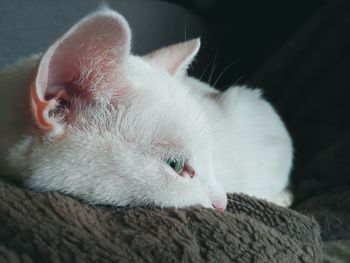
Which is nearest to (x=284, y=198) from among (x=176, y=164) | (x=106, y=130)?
(x=176, y=164)

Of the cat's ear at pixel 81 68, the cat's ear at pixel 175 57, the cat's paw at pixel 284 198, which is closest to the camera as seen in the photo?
the cat's ear at pixel 81 68

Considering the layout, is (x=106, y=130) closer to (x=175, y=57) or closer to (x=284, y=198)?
(x=175, y=57)

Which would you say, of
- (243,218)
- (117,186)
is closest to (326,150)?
(243,218)

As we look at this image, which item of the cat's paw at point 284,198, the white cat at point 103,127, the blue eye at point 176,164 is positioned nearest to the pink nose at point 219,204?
the white cat at point 103,127

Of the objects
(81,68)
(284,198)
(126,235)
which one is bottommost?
(284,198)

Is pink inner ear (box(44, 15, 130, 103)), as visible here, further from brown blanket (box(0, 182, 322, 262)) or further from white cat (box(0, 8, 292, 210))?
brown blanket (box(0, 182, 322, 262))

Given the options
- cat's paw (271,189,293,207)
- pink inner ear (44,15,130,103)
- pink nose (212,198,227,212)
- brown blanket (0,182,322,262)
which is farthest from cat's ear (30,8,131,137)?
cat's paw (271,189,293,207)

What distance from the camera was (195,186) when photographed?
0.75m

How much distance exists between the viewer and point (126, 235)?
2.06ft

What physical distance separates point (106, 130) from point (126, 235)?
163 millimetres

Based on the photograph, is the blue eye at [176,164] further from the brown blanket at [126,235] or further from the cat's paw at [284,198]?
the cat's paw at [284,198]

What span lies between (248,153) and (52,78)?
2.08ft

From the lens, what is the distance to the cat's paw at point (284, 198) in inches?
46.2

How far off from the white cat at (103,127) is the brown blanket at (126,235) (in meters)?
0.03
